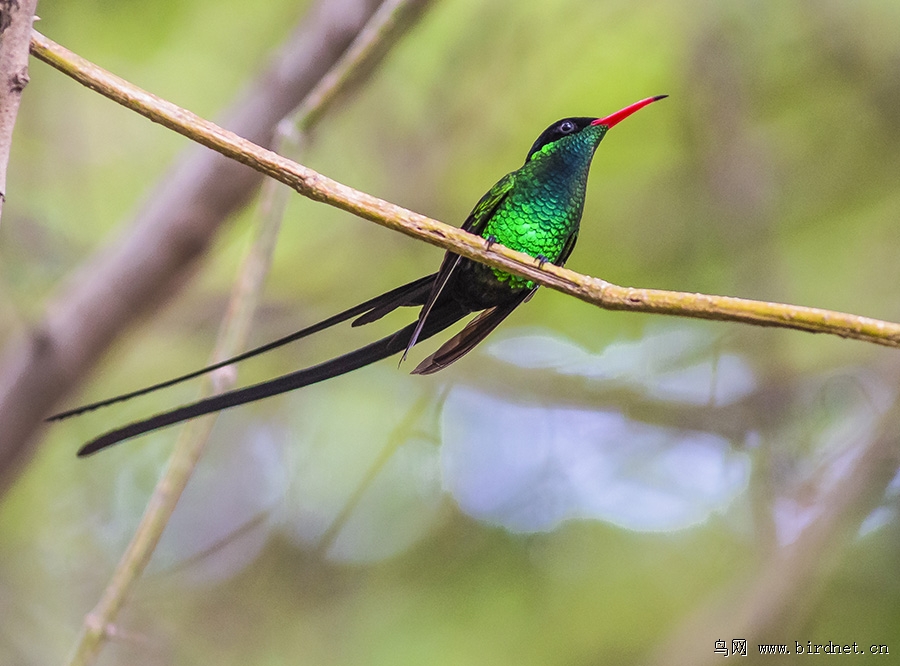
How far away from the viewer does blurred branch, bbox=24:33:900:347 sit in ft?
3.04

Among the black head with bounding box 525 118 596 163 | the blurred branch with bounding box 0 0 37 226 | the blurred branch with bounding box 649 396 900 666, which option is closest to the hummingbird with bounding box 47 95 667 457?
the black head with bounding box 525 118 596 163

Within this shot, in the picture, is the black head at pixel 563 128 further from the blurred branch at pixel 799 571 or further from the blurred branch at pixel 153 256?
the blurred branch at pixel 799 571

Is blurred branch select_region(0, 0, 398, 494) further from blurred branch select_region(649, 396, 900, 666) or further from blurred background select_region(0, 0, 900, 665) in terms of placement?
blurred branch select_region(649, 396, 900, 666)

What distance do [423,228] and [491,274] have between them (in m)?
0.44

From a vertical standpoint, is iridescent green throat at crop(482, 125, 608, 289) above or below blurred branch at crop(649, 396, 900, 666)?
above

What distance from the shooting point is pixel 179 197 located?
Result: 7.48 ft

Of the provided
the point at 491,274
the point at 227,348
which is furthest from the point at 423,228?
the point at 227,348

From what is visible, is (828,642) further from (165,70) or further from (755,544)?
(165,70)

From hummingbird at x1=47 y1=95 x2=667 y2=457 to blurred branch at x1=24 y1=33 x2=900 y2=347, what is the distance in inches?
8.7

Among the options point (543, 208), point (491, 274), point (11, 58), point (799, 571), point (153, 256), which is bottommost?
point (799, 571)

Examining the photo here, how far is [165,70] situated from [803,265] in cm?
224

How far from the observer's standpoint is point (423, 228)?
3.38 ft

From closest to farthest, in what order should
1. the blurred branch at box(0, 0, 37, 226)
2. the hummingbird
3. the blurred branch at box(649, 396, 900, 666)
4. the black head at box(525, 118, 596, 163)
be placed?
the blurred branch at box(0, 0, 37, 226)
the hummingbird
the black head at box(525, 118, 596, 163)
the blurred branch at box(649, 396, 900, 666)

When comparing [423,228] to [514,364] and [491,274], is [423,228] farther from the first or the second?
[514,364]
